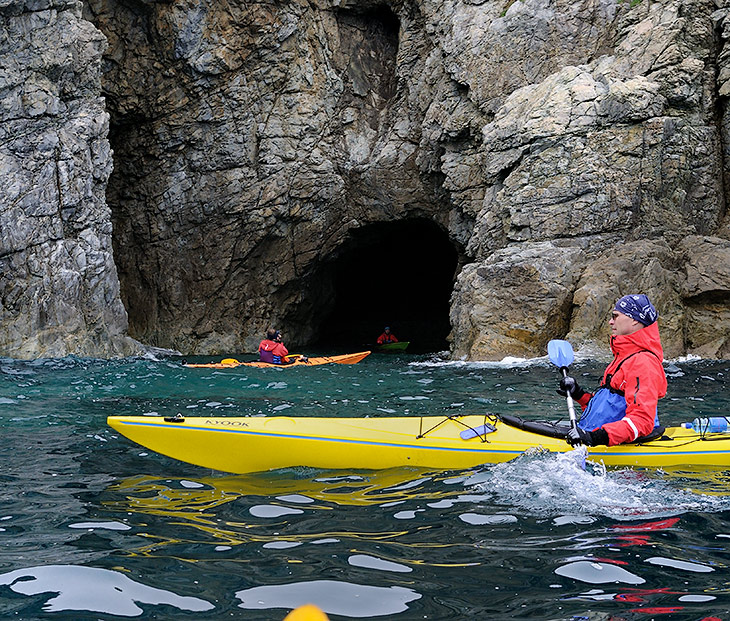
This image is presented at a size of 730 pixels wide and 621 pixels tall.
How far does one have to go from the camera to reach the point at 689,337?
15953 millimetres

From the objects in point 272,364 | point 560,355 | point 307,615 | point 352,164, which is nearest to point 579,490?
point 560,355

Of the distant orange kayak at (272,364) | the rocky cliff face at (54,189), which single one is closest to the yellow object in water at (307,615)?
the distant orange kayak at (272,364)

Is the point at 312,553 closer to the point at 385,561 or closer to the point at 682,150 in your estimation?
the point at 385,561

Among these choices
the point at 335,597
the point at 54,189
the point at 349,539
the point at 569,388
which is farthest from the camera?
the point at 54,189

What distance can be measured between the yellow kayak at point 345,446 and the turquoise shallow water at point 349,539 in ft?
0.58

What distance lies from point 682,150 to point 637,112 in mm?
1465

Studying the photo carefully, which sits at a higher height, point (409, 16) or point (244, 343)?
point (409, 16)

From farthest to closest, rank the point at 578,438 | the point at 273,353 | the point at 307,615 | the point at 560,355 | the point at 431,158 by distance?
the point at 431,158, the point at 273,353, the point at 560,355, the point at 578,438, the point at 307,615

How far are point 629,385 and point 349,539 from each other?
9.02 feet

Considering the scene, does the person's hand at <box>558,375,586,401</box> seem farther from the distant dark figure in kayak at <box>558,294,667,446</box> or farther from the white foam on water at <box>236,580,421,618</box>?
the white foam on water at <box>236,580,421,618</box>

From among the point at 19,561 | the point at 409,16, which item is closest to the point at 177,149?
the point at 409,16

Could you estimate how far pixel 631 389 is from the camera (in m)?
5.48

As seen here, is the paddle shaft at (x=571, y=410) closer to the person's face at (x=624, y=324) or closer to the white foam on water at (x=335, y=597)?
the person's face at (x=624, y=324)

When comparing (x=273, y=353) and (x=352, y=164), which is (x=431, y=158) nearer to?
(x=352, y=164)
